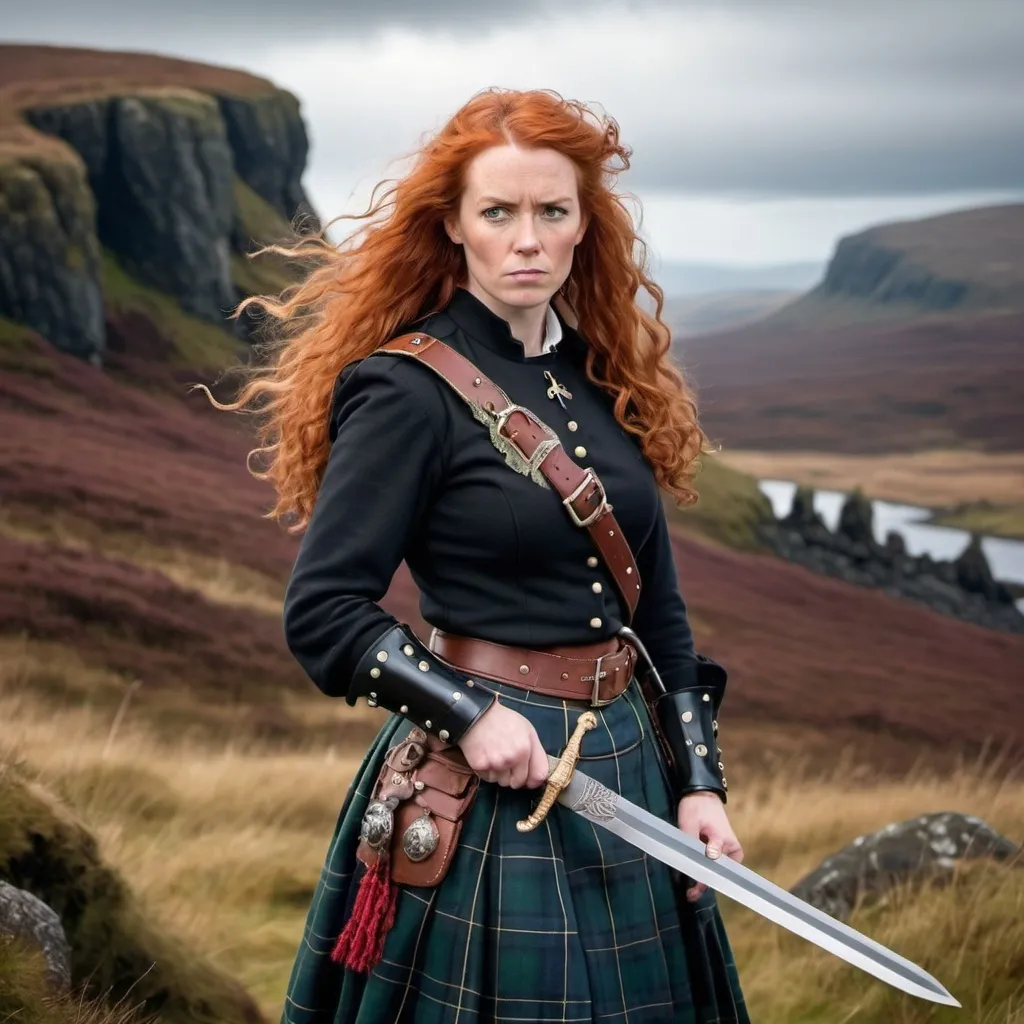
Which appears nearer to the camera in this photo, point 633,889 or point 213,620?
point 633,889

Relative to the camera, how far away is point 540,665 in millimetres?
2141

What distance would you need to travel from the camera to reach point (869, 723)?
6.84 m

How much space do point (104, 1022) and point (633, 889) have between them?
4.13 ft

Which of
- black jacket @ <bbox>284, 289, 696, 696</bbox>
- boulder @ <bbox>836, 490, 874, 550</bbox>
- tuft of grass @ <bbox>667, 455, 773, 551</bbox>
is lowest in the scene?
tuft of grass @ <bbox>667, 455, 773, 551</bbox>

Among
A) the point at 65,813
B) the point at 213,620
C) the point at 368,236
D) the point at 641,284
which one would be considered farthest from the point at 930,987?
the point at 213,620

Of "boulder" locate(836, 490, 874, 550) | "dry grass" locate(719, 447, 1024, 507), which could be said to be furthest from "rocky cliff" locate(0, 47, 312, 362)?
"boulder" locate(836, 490, 874, 550)

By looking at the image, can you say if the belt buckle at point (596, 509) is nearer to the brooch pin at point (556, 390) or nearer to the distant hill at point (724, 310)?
the brooch pin at point (556, 390)

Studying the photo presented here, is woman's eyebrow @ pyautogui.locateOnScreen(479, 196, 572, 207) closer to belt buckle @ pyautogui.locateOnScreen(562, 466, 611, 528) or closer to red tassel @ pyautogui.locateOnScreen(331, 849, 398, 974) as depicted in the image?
belt buckle @ pyautogui.locateOnScreen(562, 466, 611, 528)

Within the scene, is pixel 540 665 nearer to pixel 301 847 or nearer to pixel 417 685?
pixel 417 685

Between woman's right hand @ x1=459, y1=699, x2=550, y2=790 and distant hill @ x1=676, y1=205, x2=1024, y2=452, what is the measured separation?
627cm

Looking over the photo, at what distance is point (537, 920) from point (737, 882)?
0.30 m

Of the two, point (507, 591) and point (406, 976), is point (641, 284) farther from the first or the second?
point (406, 976)

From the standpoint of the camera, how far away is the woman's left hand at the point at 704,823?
2236 millimetres

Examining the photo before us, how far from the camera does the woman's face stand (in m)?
2.12
